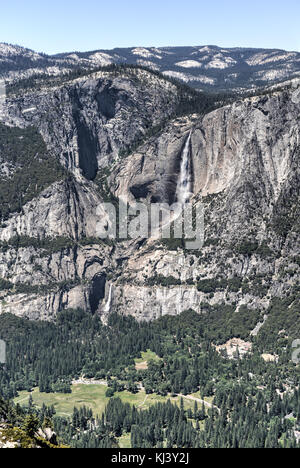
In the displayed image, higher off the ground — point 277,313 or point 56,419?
point 277,313

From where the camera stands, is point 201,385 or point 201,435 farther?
point 201,385

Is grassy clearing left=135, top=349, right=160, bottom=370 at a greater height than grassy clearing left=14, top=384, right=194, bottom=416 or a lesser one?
greater

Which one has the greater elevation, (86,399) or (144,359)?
(144,359)

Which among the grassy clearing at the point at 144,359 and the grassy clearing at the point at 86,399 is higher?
the grassy clearing at the point at 144,359

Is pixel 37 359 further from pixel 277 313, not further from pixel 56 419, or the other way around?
pixel 277 313

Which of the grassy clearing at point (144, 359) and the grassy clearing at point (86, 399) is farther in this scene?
the grassy clearing at point (144, 359)

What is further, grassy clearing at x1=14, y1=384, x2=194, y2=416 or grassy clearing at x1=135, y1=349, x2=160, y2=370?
grassy clearing at x1=135, y1=349, x2=160, y2=370

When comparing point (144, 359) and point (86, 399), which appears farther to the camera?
point (144, 359)
